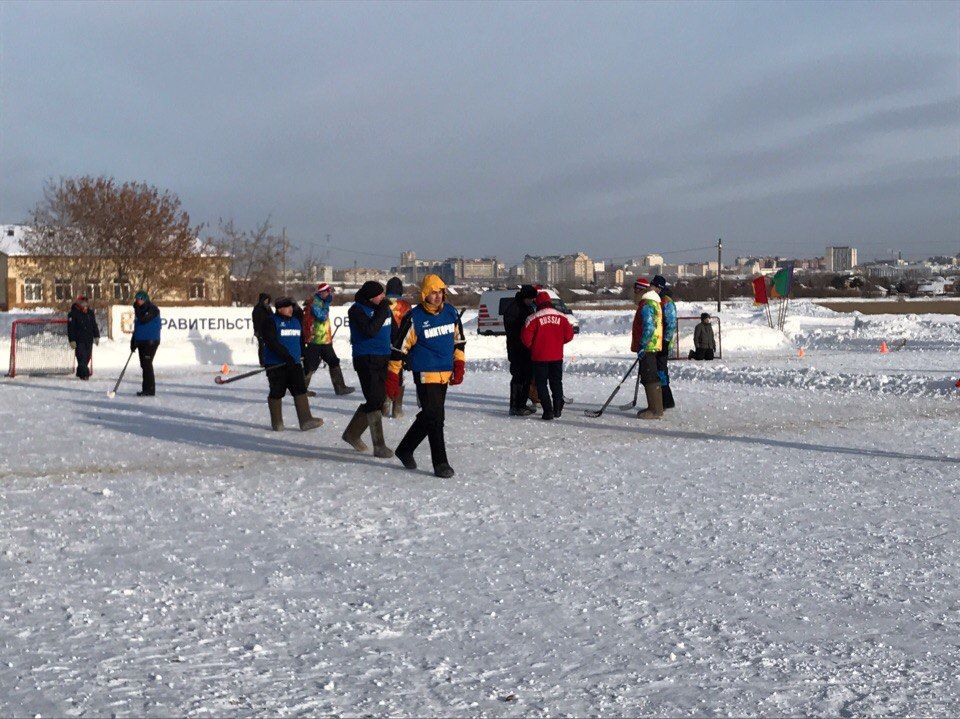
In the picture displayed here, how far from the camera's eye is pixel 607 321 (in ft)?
123

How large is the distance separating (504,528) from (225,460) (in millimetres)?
3973

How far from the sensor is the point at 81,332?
19.4 meters

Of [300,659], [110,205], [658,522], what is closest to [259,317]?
[658,522]

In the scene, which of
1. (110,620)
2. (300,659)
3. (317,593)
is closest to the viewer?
(300,659)

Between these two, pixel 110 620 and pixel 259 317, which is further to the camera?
pixel 259 317

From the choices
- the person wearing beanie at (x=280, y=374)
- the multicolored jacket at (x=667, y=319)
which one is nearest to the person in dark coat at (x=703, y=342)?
the multicolored jacket at (x=667, y=319)

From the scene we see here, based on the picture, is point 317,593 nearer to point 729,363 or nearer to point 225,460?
point 225,460

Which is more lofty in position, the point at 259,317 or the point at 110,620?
the point at 259,317

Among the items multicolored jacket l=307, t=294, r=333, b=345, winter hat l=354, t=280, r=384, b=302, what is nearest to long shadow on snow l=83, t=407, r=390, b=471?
winter hat l=354, t=280, r=384, b=302

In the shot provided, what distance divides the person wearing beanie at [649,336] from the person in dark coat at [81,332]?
38.7ft

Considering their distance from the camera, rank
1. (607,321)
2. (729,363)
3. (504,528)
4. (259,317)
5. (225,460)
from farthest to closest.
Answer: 1. (607,321)
2. (729,363)
3. (259,317)
4. (225,460)
5. (504,528)

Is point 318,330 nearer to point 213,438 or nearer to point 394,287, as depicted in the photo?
point 394,287

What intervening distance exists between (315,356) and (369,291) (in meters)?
5.70

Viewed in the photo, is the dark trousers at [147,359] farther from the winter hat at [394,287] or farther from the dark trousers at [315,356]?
the winter hat at [394,287]
